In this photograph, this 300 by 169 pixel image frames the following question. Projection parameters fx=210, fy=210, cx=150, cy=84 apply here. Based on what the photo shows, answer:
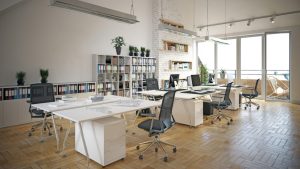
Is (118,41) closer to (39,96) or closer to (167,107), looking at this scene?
(39,96)

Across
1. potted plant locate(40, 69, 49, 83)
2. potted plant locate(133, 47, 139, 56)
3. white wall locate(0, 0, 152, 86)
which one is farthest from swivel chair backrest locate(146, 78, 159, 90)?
potted plant locate(40, 69, 49, 83)

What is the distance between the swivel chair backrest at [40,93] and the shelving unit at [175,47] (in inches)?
193

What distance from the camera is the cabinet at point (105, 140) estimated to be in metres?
2.96

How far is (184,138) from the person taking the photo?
13.8 feet

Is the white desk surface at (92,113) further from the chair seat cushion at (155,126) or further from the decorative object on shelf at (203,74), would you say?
the decorative object on shelf at (203,74)

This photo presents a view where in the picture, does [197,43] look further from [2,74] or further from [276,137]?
[2,74]

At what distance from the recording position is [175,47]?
8.93 meters

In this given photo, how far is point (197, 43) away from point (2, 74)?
28.7 ft

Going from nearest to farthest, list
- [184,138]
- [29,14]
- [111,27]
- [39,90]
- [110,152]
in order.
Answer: [110,152]
[184,138]
[39,90]
[29,14]
[111,27]

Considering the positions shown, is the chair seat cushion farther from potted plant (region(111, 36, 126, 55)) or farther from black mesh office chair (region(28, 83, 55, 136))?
potted plant (region(111, 36, 126, 55))

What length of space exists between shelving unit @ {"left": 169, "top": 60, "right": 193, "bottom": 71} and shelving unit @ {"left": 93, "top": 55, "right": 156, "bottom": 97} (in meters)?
1.22

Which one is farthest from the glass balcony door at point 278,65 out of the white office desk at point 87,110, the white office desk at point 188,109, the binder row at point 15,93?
the binder row at point 15,93

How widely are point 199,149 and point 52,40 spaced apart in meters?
4.70

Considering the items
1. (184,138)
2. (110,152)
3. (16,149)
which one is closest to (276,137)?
(184,138)
